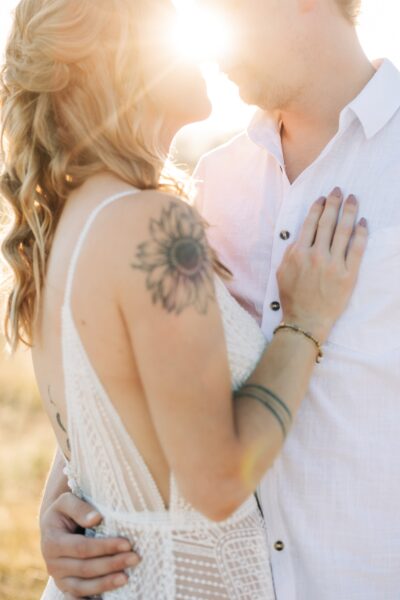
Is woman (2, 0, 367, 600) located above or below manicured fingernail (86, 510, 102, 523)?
above

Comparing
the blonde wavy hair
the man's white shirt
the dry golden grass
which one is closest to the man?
the man's white shirt

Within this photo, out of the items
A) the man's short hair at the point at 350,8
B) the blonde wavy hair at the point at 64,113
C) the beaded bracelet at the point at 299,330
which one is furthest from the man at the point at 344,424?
the blonde wavy hair at the point at 64,113

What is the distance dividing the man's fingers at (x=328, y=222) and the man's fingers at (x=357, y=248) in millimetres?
68

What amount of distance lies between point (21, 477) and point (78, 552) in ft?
16.0

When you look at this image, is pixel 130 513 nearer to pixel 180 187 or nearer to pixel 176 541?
pixel 176 541

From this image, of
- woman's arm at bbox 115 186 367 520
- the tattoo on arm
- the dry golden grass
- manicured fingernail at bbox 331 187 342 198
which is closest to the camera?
woman's arm at bbox 115 186 367 520

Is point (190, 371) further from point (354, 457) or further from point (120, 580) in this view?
point (354, 457)

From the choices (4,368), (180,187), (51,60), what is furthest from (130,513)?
(4,368)

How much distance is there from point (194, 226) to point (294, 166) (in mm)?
942

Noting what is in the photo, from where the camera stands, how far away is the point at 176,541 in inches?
86.7

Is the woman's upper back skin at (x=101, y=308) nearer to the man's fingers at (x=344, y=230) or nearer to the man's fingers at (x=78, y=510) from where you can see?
the man's fingers at (x=78, y=510)

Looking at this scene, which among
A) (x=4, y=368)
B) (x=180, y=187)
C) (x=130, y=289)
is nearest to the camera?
(x=130, y=289)

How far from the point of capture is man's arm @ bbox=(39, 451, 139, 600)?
223cm

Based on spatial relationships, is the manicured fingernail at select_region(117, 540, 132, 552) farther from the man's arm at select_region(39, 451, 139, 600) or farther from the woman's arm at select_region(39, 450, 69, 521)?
the woman's arm at select_region(39, 450, 69, 521)
